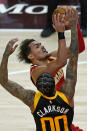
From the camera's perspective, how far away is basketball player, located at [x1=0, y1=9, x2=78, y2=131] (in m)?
4.20

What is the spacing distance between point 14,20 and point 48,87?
8.16 meters

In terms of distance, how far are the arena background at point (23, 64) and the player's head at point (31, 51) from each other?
1945 millimetres

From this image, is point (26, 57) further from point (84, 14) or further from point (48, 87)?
point (84, 14)

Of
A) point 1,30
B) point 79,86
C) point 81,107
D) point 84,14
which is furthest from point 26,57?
point 1,30

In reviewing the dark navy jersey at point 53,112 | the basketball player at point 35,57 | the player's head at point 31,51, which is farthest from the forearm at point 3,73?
A: the player's head at point 31,51

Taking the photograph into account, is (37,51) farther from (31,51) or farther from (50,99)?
(50,99)

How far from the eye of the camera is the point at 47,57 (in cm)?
525

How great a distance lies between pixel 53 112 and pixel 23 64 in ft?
17.5

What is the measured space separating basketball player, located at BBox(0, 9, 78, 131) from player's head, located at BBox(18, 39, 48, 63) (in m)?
0.90

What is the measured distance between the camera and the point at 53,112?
4.21 metres

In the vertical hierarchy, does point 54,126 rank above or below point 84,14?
above

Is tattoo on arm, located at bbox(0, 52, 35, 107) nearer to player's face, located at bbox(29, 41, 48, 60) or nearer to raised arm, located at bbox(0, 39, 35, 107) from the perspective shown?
raised arm, located at bbox(0, 39, 35, 107)

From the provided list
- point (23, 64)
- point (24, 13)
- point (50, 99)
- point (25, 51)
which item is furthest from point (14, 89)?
point (24, 13)

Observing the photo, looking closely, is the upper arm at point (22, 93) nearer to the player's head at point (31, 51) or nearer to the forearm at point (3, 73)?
the forearm at point (3, 73)
